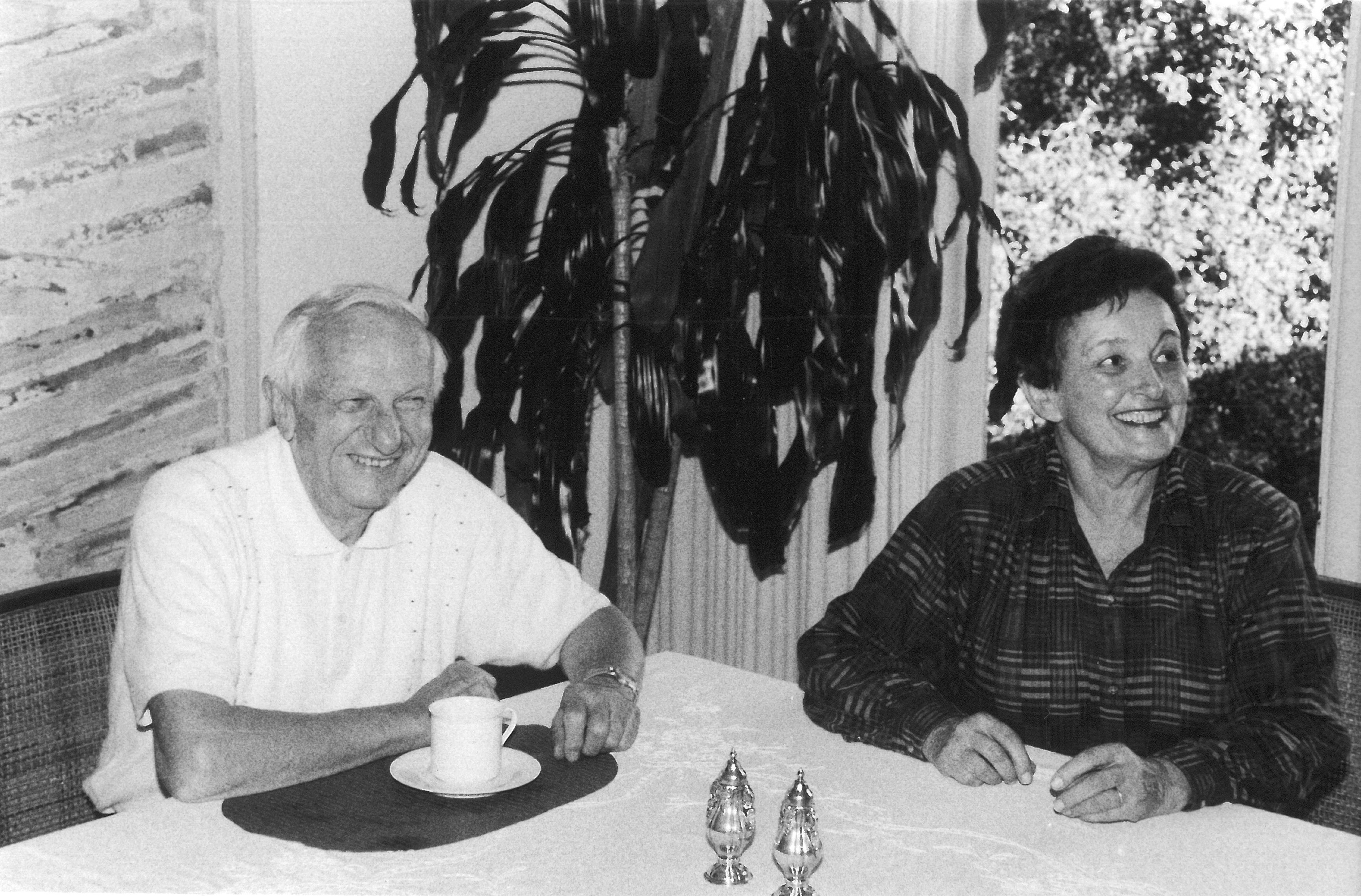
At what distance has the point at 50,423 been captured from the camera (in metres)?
2.34

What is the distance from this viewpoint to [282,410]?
180cm

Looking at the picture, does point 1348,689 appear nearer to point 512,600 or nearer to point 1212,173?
Answer: point 512,600

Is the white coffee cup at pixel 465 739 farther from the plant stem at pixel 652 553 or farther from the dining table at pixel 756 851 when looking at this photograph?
the plant stem at pixel 652 553

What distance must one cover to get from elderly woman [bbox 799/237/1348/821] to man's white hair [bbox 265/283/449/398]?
730 millimetres

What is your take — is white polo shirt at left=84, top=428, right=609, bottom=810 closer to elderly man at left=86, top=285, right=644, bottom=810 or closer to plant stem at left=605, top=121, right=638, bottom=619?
elderly man at left=86, top=285, right=644, bottom=810

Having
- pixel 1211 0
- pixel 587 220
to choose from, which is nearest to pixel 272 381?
→ pixel 587 220

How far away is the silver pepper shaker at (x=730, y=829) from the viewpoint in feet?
3.95

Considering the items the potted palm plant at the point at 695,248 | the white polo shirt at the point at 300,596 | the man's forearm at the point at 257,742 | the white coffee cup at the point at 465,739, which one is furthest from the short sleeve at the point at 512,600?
the potted palm plant at the point at 695,248

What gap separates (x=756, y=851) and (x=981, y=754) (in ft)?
1.11

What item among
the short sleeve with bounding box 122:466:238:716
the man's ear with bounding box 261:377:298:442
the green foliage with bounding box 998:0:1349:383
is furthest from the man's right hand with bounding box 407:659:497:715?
the green foliage with bounding box 998:0:1349:383

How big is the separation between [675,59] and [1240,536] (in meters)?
1.34

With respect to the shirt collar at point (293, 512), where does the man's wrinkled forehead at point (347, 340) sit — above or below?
above

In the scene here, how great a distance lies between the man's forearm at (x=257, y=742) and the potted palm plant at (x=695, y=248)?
1.16 metres

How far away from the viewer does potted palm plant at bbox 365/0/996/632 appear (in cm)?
251
